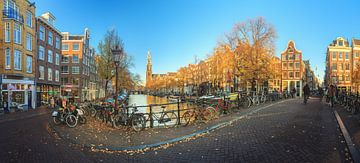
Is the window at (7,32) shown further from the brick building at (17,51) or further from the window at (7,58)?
the window at (7,58)

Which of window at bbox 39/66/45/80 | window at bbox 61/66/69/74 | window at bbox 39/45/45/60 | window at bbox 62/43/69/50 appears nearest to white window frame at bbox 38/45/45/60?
window at bbox 39/45/45/60

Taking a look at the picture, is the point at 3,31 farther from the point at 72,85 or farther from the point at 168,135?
the point at 72,85

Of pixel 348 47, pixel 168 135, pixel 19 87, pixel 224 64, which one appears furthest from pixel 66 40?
pixel 348 47

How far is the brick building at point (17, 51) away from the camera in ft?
80.0

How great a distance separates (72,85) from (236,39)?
137 feet

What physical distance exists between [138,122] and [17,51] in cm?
2341

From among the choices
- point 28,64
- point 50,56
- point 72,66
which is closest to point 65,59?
point 72,66

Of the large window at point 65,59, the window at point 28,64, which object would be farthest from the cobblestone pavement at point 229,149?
the large window at point 65,59

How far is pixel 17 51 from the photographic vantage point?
2603 cm

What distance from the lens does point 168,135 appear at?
876 centimetres

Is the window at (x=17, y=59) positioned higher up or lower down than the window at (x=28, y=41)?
lower down

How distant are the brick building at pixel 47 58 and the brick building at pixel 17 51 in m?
3.02

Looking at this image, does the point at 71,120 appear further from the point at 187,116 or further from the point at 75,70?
the point at 75,70

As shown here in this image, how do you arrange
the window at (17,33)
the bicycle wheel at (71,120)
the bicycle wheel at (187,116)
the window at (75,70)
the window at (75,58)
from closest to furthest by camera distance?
the bicycle wheel at (187,116) → the bicycle wheel at (71,120) → the window at (17,33) → the window at (75,58) → the window at (75,70)
